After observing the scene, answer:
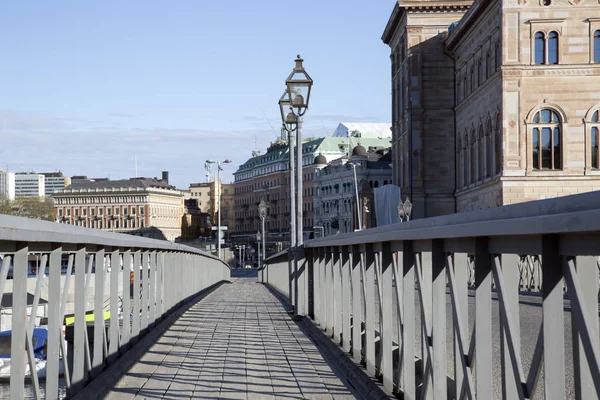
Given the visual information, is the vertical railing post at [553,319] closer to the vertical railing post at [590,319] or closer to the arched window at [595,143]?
the vertical railing post at [590,319]

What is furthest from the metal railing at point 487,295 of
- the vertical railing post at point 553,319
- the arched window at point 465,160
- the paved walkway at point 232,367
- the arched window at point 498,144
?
the arched window at point 465,160

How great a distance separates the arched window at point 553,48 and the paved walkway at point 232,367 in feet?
161

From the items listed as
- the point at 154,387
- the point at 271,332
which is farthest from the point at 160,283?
the point at 154,387

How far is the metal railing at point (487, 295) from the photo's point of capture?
4699mm

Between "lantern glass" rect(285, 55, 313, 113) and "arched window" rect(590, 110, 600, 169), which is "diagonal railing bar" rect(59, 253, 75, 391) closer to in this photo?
"lantern glass" rect(285, 55, 313, 113)

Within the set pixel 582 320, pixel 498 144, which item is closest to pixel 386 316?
pixel 582 320

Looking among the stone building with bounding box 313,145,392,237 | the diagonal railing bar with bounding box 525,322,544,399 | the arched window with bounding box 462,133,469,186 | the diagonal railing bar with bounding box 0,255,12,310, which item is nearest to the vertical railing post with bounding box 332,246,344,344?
the diagonal railing bar with bounding box 0,255,12,310

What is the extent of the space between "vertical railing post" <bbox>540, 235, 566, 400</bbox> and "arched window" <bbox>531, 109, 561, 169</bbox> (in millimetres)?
62462

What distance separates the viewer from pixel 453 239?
7090mm

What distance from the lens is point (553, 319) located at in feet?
16.6

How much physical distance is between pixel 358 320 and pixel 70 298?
4417mm

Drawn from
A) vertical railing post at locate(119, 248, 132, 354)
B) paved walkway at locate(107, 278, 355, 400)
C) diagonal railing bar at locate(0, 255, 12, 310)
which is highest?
diagonal railing bar at locate(0, 255, 12, 310)

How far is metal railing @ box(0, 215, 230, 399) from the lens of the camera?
682 centimetres

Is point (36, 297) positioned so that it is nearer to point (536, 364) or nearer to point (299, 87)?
point (536, 364)
